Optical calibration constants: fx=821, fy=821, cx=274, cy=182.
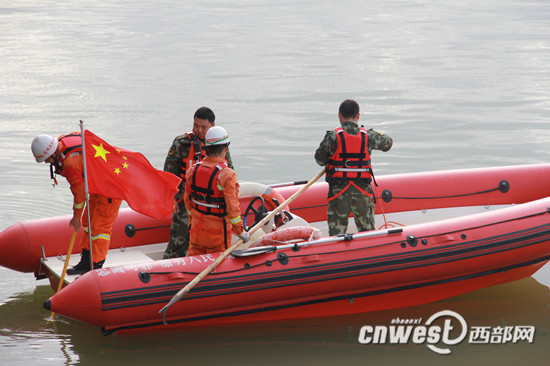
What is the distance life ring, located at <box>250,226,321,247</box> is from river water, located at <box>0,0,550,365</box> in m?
0.55

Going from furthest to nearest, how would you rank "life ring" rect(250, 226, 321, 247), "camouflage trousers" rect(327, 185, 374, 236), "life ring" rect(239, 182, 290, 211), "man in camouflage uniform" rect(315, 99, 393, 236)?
"life ring" rect(239, 182, 290, 211) → "camouflage trousers" rect(327, 185, 374, 236) → "man in camouflage uniform" rect(315, 99, 393, 236) → "life ring" rect(250, 226, 321, 247)

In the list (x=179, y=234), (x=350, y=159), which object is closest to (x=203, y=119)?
(x=179, y=234)

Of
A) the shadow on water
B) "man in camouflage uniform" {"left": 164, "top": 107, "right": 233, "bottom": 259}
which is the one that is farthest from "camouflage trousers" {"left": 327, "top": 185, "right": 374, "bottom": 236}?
"man in camouflage uniform" {"left": 164, "top": 107, "right": 233, "bottom": 259}

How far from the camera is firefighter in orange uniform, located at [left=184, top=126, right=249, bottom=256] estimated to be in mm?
4698

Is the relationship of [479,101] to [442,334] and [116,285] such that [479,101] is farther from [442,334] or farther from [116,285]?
[116,285]

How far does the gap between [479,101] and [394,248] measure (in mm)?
6801

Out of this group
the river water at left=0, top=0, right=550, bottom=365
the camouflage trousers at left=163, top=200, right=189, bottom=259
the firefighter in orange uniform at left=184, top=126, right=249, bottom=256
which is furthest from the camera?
the camouflage trousers at left=163, top=200, right=189, bottom=259

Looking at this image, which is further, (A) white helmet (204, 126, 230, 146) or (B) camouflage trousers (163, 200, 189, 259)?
(B) camouflage trousers (163, 200, 189, 259)

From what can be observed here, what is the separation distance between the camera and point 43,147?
489 centimetres

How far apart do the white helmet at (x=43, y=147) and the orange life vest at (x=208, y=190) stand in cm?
88

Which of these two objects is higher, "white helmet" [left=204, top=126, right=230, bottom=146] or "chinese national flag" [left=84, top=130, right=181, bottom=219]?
"white helmet" [left=204, top=126, right=230, bottom=146]

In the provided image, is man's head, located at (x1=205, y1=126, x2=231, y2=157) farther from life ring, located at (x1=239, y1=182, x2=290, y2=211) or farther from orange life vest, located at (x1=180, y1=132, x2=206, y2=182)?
life ring, located at (x1=239, y1=182, x2=290, y2=211)

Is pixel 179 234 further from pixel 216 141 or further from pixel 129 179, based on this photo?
pixel 216 141

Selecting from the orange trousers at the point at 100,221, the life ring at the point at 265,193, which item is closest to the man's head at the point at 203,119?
the life ring at the point at 265,193
